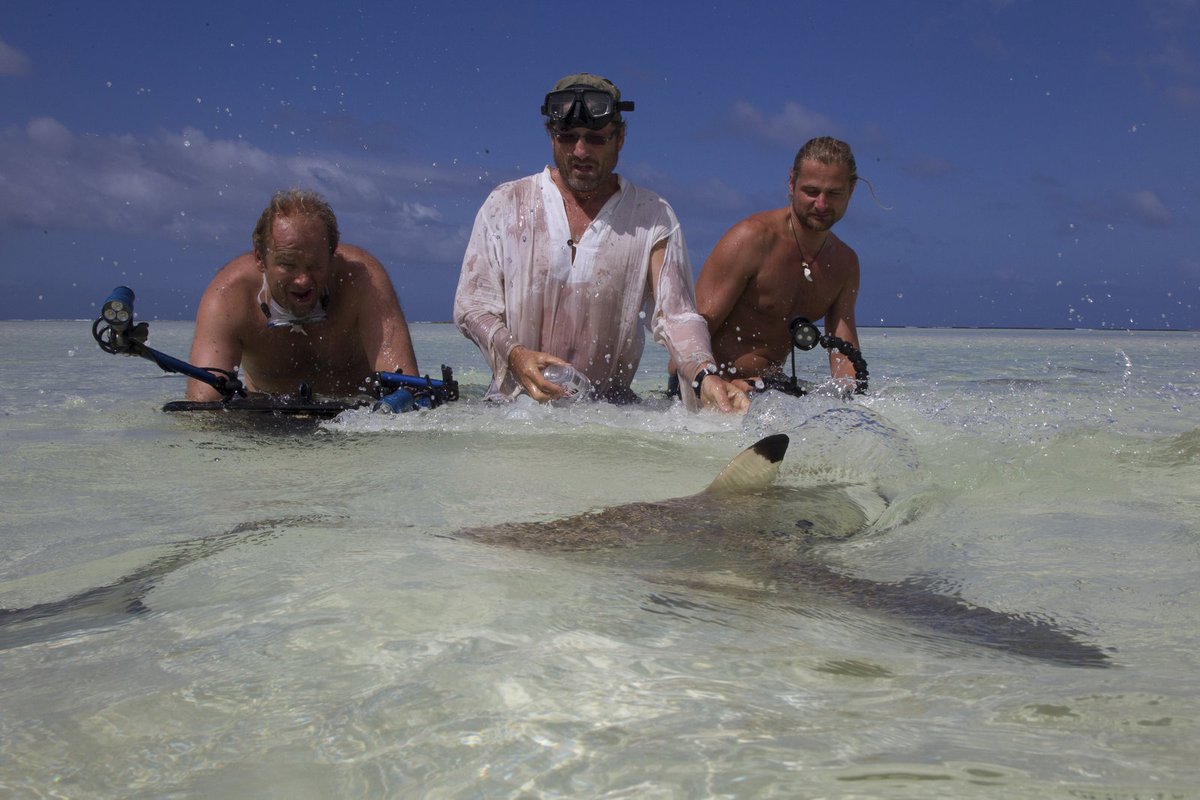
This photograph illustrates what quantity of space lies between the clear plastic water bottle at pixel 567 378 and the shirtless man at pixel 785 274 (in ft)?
3.95

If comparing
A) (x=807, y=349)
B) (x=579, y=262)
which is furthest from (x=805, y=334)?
(x=579, y=262)

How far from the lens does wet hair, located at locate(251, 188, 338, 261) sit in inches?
199

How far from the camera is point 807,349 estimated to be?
523 cm

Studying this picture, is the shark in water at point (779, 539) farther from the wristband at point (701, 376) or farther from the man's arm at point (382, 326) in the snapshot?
the man's arm at point (382, 326)

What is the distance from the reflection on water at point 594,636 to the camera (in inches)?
44.8

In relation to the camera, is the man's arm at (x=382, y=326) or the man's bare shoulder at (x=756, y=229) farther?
the man's bare shoulder at (x=756, y=229)

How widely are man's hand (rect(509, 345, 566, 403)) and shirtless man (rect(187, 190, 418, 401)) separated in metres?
0.94

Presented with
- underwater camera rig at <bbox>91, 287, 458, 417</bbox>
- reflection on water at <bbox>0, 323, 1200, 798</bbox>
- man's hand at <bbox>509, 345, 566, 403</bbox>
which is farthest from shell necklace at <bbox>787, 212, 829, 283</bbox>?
reflection on water at <bbox>0, 323, 1200, 798</bbox>

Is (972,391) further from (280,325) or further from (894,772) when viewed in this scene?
(894,772)

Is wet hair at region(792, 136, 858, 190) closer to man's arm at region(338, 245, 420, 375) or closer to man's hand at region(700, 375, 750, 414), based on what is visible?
man's hand at region(700, 375, 750, 414)

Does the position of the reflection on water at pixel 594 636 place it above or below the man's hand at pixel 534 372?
below

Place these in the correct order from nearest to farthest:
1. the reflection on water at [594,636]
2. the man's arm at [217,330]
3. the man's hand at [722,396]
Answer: the reflection on water at [594,636] → the man's hand at [722,396] → the man's arm at [217,330]

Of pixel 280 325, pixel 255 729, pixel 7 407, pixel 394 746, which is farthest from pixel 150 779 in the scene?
pixel 7 407

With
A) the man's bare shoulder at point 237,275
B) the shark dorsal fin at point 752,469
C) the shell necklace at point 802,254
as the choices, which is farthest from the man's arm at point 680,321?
the man's bare shoulder at point 237,275
